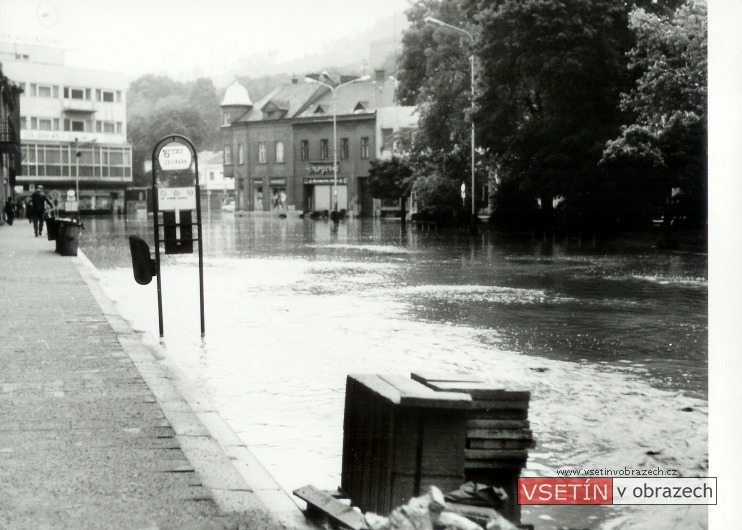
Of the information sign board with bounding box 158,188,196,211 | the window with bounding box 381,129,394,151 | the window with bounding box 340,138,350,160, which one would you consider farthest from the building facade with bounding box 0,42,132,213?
the window with bounding box 340,138,350,160

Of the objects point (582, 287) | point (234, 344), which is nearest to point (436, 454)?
point (234, 344)

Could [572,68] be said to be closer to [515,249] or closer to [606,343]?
[515,249]

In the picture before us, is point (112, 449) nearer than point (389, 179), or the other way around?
point (112, 449)

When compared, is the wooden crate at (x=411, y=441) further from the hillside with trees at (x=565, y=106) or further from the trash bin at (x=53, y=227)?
the trash bin at (x=53, y=227)

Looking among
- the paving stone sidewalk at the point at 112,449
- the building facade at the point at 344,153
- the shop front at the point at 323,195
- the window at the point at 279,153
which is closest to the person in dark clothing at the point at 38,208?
the building facade at the point at 344,153

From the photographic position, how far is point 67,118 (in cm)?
1817

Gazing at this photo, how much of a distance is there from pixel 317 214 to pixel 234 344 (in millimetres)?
45291

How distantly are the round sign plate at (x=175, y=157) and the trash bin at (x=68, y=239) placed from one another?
1315cm

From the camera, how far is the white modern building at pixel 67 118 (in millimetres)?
7625

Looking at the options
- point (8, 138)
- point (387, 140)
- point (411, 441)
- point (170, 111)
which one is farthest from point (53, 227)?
point (387, 140)

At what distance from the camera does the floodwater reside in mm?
5520

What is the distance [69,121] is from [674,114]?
510 inches

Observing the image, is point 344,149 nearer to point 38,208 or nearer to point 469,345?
point 38,208

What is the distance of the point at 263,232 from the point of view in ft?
117
